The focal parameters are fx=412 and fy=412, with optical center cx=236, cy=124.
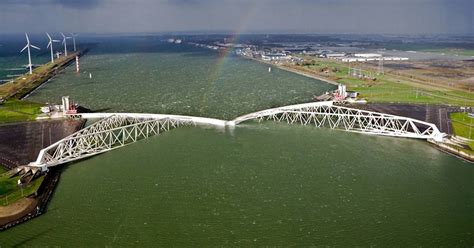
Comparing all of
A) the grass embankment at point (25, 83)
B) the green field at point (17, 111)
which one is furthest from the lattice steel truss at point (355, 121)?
the grass embankment at point (25, 83)

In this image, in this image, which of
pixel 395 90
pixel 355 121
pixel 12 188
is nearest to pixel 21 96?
pixel 12 188

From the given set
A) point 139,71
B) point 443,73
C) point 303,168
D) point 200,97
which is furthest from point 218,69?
point 303,168

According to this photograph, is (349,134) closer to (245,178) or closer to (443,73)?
(245,178)

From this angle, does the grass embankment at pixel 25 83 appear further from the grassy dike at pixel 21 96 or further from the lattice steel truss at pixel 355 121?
the lattice steel truss at pixel 355 121

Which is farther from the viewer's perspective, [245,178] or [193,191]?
[245,178]

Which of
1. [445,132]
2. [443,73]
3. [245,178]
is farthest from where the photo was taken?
[443,73]

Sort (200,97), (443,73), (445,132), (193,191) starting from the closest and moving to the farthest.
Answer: (193,191), (445,132), (200,97), (443,73)

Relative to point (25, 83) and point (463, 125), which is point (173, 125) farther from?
point (25, 83)
